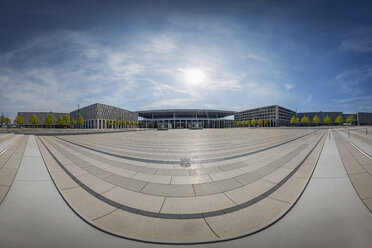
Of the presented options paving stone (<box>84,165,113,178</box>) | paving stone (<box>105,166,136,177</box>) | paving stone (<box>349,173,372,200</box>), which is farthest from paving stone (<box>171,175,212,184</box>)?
paving stone (<box>349,173,372,200</box>)

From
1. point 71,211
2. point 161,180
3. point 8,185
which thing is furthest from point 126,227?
point 8,185

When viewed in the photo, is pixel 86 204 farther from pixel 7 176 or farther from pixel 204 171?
pixel 7 176

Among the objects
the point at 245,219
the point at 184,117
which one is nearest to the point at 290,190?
the point at 245,219

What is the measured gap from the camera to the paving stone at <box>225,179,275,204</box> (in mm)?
3345

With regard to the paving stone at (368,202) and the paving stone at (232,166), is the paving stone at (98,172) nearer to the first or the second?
the paving stone at (232,166)

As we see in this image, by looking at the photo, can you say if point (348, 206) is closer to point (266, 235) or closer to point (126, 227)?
point (266, 235)

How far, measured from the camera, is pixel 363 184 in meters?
3.99

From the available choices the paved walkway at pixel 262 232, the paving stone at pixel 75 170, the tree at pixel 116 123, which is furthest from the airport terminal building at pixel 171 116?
the paved walkway at pixel 262 232

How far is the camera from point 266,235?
234 centimetres

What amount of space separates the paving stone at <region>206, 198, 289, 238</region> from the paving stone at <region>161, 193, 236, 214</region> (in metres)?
0.31

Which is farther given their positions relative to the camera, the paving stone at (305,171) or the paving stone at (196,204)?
the paving stone at (305,171)

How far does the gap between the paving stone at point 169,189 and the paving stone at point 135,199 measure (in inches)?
8.8

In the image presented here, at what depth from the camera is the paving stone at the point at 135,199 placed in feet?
10.0

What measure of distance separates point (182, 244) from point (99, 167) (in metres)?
4.91
